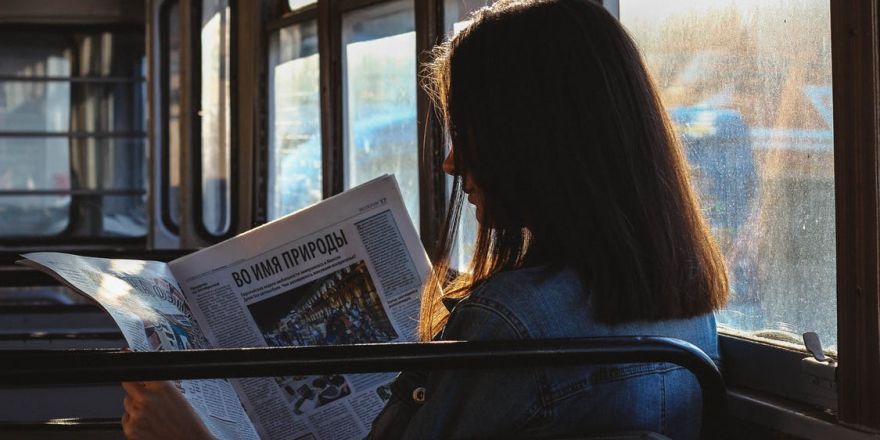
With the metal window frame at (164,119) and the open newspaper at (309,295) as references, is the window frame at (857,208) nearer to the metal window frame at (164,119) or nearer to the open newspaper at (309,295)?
the open newspaper at (309,295)

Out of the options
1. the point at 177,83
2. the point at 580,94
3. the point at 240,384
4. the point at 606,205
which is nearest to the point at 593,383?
the point at 606,205

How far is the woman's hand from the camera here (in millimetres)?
1000

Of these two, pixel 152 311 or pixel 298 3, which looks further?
pixel 298 3

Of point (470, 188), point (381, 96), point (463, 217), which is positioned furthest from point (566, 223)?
point (381, 96)

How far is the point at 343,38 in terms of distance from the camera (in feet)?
9.51

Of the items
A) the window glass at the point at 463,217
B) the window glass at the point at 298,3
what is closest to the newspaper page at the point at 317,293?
the window glass at the point at 463,217

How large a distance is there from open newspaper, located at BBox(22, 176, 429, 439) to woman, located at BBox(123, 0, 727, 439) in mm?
223

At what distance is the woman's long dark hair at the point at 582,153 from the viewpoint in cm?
93

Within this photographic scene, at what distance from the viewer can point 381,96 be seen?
2.72m

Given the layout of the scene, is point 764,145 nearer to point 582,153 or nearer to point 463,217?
point 582,153

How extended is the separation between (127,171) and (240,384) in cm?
358

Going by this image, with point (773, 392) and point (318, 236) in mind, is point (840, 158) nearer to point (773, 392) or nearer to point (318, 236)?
point (773, 392)

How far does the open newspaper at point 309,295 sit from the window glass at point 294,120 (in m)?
1.82

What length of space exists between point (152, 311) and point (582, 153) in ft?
1.54
